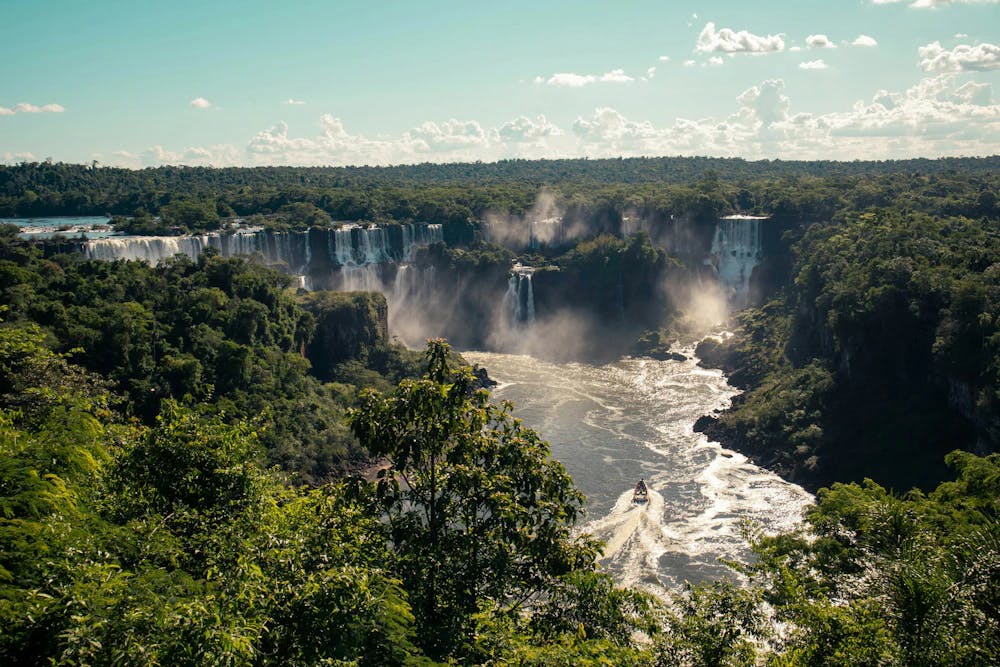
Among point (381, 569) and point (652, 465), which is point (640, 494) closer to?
point (652, 465)

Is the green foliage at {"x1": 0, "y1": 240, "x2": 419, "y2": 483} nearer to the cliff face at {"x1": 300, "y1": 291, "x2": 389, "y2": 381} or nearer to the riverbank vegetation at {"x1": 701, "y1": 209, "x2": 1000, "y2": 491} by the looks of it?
the cliff face at {"x1": 300, "y1": 291, "x2": 389, "y2": 381}

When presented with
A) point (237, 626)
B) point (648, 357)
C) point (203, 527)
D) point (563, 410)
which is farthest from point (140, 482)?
point (648, 357)

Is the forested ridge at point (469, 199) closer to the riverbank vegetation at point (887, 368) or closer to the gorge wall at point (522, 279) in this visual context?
the gorge wall at point (522, 279)

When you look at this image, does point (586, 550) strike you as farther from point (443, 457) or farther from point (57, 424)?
point (57, 424)

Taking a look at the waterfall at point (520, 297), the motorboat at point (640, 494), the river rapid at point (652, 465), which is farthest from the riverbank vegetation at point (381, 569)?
the waterfall at point (520, 297)

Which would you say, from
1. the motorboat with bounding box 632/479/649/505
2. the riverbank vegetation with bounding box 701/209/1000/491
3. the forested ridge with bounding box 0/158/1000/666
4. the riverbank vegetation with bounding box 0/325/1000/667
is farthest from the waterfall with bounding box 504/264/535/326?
the riverbank vegetation with bounding box 0/325/1000/667

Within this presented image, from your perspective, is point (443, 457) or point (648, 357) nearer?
→ point (443, 457)
